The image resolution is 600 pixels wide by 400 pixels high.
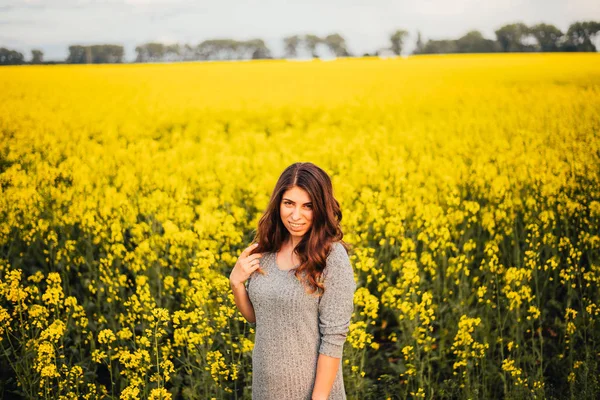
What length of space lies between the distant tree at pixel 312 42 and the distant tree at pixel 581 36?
2332 millimetres

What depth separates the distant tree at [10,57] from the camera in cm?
579

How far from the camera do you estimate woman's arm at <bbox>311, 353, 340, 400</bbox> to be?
2352mm

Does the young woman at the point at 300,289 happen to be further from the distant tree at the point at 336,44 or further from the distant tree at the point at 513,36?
the distant tree at the point at 513,36

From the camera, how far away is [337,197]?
4.82 meters

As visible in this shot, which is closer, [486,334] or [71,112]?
[486,334]

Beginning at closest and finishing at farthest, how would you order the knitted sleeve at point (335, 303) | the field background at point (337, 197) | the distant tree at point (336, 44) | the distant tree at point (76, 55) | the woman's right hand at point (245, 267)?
the knitted sleeve at point (335, 303) → the woman's right hand at point (245, 267) → the field background at point (337, 197) → the distant tree at point (76, 55) → the distant tree at point (336, 44)

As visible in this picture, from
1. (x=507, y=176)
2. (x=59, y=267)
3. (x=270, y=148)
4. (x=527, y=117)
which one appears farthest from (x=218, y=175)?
(x=527, y=117)

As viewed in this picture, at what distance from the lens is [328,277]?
2328 millimetres

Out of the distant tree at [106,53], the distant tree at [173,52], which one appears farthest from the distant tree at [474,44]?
the distant tree at [106,53]

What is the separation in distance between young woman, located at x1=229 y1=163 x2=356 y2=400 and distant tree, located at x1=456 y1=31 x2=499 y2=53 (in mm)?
4649

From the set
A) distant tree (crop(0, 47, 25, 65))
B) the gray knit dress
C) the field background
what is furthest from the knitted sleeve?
distant tree (crop(0, 47, 25, 65))

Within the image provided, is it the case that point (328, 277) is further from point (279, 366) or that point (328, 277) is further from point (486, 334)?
point (486, 334)

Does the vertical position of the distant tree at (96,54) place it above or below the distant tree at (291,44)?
below

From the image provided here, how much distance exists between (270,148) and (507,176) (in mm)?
2274
